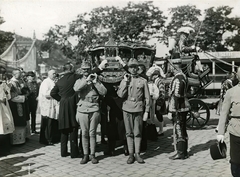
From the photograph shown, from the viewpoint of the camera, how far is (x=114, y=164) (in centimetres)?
564

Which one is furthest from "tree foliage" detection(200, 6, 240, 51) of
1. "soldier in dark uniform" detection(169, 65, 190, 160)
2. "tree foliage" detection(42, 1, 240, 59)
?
"soldier in dark uniform" detection(169, 65, 190, 160)

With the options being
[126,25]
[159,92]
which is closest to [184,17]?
[126,25]

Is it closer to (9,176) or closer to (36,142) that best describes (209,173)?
(9,176)

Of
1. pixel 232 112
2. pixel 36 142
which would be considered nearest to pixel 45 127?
pixel 36 142

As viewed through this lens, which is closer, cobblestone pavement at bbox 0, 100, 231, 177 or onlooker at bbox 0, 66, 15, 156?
cobblestone pavement at bbox 0, 100, 231, 177

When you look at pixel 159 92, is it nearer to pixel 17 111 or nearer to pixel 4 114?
pixel 17 111

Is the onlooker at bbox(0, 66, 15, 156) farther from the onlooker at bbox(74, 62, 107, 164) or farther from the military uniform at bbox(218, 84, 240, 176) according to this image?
the military uniform at bbox(218, 84, 240, 176)

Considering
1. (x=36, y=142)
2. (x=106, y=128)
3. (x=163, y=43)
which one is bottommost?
(x=36, y=142)

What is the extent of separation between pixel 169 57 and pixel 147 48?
7.62ft

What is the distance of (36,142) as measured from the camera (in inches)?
311

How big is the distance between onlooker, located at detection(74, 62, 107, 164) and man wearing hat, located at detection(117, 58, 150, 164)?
19.0 inches

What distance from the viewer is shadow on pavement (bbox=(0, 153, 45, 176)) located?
17.1ft

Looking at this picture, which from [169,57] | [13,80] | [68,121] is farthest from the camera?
[169,57]

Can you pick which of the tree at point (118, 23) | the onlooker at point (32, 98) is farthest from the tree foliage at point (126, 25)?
the onlooker at point (32, 98)
